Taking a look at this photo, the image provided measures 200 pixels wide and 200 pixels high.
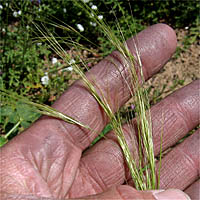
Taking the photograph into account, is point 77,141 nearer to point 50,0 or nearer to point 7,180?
point 7,180

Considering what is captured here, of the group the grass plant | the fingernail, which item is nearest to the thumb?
the fingernail

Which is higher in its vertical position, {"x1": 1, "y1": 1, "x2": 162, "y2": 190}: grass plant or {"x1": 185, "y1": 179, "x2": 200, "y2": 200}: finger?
{"x1": 1, "y1": 1, "x2": 162, "y2": 190}: grass plant

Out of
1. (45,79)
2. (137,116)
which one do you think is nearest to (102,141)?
(137,116)

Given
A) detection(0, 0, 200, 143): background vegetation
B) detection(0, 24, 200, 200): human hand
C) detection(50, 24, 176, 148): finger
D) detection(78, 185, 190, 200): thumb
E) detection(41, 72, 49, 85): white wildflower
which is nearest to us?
detection(78, 185, 190, 200): thumb

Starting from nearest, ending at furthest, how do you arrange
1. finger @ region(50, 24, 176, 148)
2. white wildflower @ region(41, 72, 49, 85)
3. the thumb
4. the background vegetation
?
the thumb < finger @ region(50, 24, 176, 148) < the background vegetation < white wildflower @ region(41, 72, 49, 85)

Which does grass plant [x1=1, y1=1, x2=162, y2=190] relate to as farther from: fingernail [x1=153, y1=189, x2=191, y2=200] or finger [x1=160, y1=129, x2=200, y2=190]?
fingernail [x1=153, y1=189, x2=191, y2=200]

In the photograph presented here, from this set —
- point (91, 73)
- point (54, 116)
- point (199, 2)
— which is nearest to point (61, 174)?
point (54, 116)

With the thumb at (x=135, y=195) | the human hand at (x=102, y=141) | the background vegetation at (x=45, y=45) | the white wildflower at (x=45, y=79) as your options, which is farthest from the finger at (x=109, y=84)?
the white wildflower at (x=45, y=79)

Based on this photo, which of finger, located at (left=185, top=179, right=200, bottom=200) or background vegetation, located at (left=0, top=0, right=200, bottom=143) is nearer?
finger, located at (left=185, top=179, right=200, bottom=200)

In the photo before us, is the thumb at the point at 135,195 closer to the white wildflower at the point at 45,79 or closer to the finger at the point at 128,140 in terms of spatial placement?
the finger at the point at 128,140
